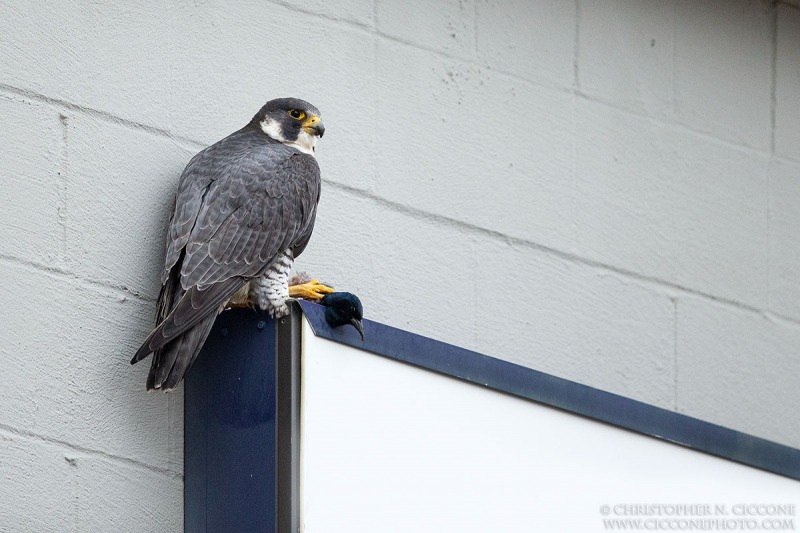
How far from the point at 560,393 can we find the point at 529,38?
1.43 m

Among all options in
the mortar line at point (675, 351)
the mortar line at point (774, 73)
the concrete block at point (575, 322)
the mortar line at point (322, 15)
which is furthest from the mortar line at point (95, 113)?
the mortar line at point (774, 73)

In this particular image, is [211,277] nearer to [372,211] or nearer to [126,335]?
[126,335]

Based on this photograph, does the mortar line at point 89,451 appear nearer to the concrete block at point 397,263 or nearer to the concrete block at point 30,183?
the concrete block at point 30,183

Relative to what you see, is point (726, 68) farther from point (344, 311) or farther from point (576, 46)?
point (344, 311)

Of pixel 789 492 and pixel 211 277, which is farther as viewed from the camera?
pixel 789 492

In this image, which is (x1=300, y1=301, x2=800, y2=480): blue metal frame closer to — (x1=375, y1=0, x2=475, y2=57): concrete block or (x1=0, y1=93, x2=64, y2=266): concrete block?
(x1=0, y1=93, x2=64, y2=266): concrete block

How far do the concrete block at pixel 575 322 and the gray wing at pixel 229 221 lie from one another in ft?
2.57

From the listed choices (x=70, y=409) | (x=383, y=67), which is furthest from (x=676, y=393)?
(x=70, y=409)

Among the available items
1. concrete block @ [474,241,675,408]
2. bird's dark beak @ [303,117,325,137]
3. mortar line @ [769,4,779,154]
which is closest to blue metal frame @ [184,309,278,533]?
bird's dark beak @ [303,117,325,137]

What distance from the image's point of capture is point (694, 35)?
5164 mm

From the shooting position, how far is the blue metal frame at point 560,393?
3.51 metres

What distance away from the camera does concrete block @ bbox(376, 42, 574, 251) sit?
14.4 feet

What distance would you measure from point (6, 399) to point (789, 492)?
2035 mm

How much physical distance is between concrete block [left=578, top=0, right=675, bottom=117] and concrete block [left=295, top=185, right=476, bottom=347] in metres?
0.81
